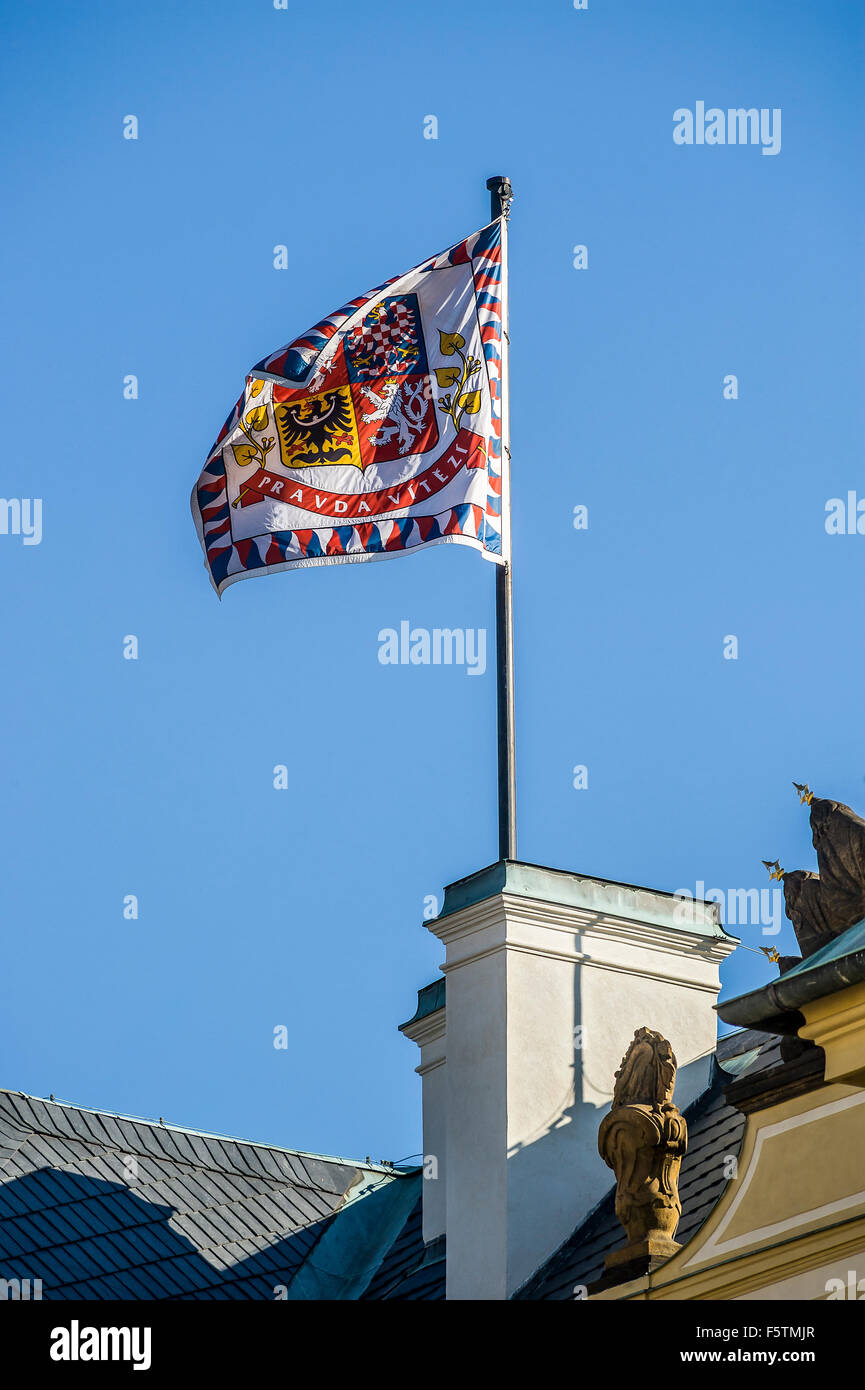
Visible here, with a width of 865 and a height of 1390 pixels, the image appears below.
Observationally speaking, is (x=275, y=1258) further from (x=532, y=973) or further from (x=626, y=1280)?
(x=626, y=1280)

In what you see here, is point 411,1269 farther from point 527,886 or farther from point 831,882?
point 831,882

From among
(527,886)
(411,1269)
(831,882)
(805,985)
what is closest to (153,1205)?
(411,1269)

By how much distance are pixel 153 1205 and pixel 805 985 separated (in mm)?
11847

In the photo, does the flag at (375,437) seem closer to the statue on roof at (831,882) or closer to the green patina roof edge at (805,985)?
the statue on roof at (831,882)

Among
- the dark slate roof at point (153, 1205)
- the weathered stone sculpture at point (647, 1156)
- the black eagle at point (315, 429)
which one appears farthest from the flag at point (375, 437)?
the dark slate roof at point (153, 1205)

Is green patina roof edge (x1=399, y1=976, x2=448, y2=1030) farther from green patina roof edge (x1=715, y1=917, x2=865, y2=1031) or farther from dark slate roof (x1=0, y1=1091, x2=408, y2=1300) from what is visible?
green patina roof edge (x1=715, y1=917, x2=865, y2=1031)

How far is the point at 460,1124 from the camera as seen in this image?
2192 cm

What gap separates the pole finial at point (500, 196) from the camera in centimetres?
2466

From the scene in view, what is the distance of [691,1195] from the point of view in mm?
19953

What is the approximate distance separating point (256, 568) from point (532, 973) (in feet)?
15.5

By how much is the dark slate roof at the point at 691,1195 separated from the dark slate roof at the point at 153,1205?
4799 mm

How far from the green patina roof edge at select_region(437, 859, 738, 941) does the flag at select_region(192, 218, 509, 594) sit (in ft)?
9.95

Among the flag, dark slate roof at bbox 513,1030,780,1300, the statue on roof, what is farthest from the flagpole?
the statue on roof

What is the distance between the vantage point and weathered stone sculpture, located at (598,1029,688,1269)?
18656mm
